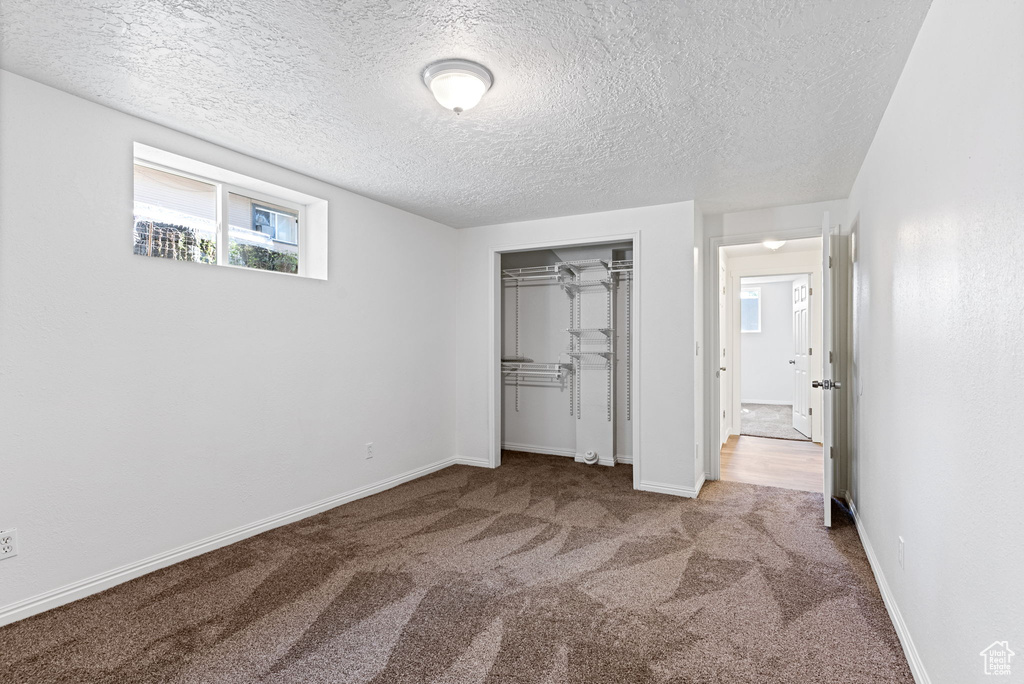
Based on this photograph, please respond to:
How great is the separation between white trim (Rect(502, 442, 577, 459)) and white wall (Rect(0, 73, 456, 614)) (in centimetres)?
213

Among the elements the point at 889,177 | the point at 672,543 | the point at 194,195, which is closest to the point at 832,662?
the point at 672,543

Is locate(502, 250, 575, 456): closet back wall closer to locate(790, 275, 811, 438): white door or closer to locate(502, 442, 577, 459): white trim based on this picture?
locate(502, 442, 577, 459): white trim

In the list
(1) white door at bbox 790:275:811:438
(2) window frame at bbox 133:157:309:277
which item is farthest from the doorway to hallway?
(2) window frame at bbox 133:157:309:277

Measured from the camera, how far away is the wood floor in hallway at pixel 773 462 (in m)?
4.50

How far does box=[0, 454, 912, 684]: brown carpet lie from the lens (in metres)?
1.89

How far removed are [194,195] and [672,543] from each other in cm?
351

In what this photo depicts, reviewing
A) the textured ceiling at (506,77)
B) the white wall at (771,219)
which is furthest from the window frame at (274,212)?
the white wall at (771,219)

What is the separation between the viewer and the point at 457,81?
6.86 feet

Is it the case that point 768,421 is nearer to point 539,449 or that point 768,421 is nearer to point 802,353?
point 802,353

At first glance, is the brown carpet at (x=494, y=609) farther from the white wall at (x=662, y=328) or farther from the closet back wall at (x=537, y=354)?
the closet back wall at (x=537, y=354)

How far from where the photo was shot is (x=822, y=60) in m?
2.03

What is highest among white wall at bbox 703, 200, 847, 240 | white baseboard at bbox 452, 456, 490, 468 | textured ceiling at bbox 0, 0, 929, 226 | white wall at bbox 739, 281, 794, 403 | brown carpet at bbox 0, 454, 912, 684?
textured ceiling at bbox 0, 0, 929, 226

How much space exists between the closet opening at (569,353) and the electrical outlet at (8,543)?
11.8 ft

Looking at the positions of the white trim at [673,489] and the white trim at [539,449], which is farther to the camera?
the white trim at [539,449]
